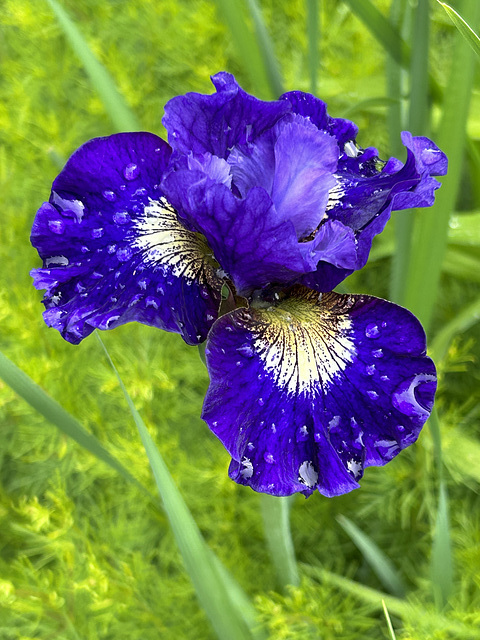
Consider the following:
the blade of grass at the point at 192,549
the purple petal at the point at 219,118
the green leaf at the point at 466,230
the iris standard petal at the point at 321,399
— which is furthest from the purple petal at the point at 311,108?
the green leaf at the point at 466,230

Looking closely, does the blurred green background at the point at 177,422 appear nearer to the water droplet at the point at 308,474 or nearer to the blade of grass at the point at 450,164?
the blade of grass at the point at 450,164

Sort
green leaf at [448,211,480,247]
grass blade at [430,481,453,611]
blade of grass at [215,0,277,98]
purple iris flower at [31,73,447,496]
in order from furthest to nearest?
green leaf at [448,211,480,247] < blade of grass at [215,0,277,98] < grass blade at [430,481,453,611] < purple iris flower at [31,73,447,496]

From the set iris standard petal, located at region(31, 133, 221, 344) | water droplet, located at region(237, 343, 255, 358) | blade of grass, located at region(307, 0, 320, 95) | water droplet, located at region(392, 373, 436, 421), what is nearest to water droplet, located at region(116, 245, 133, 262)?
iris standard petal, located at region(31, 133, 221, 344)

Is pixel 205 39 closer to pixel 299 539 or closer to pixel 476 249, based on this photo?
pixel 476 249

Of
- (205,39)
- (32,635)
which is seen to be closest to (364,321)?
(32,635)

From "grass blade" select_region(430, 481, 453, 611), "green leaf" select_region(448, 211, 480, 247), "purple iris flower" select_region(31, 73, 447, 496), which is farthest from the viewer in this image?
"green leaf" select_region(448, 211, 480, 247)

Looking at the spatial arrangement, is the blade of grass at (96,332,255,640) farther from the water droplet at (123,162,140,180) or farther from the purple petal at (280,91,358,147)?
the purple petal at (280,91,358,147)

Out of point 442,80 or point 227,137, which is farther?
point 442,80

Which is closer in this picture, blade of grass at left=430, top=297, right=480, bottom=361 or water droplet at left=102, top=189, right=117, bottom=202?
water droplet at left=102, top=189, right=117, bottom=202
